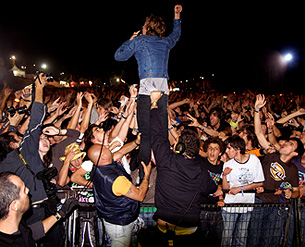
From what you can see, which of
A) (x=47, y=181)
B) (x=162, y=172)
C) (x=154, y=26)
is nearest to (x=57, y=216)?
(x=47, y=181)

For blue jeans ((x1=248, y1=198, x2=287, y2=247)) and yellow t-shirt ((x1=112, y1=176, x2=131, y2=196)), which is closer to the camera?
yellow t-shirt ((x1=112, y1=176, x2=131, y2=196))

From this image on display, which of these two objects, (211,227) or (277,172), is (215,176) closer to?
(211,227)

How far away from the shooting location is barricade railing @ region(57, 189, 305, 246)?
3.43 metres

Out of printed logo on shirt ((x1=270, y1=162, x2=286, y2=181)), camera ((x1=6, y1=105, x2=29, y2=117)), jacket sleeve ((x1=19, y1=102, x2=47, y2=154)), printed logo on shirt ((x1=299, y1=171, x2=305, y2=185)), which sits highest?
A: camera ((x1=6, y1=105, x2=29, y2=117))

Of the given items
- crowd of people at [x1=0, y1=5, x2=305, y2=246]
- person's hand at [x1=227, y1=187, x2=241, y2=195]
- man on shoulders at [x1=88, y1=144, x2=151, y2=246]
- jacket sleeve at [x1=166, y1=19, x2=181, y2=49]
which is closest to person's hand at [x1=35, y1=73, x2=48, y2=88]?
crowd of people at [x1=0, y1=5, x2=305, y2=246]

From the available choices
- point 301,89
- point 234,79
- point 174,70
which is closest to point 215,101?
point 301,89

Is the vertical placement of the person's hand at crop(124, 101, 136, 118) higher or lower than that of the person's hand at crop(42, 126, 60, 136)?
higher

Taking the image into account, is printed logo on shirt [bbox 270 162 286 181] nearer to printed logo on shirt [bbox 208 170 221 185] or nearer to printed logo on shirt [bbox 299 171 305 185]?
printed logo on shirt [bbox 299 171 305 185]

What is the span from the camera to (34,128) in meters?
3.01

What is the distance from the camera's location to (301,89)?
22.6 metres

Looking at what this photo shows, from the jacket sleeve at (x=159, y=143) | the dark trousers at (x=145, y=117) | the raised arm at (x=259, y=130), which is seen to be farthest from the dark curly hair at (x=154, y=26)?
the raised arm at (x=259, y=130)

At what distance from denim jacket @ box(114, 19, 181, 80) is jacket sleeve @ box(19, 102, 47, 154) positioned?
144cm

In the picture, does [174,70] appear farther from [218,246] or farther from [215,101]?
[218,246]

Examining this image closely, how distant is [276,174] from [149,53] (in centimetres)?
296
